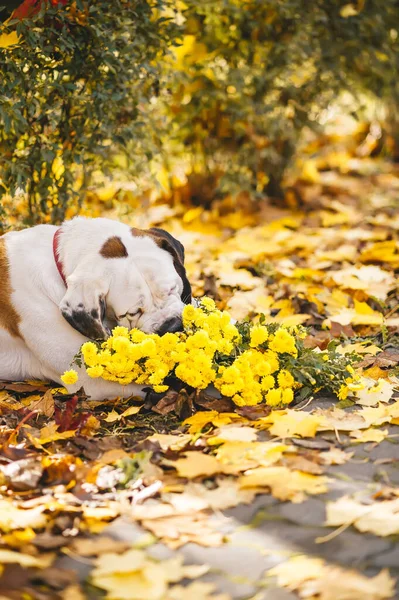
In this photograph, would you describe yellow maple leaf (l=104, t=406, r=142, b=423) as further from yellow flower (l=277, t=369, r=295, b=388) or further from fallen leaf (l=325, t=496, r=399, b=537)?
fallen leaf (l=325, t=496, r=399, b=537)

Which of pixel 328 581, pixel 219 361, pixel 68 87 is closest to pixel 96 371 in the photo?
pixel 219 361

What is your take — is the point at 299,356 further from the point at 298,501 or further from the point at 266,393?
→ the point at 298,501

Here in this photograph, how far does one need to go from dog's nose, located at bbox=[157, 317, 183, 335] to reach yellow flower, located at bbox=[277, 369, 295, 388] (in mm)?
508

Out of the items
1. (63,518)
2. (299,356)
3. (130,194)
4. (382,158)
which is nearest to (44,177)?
(130,194)

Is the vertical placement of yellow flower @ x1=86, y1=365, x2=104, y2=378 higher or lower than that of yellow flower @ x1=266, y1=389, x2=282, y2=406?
higher

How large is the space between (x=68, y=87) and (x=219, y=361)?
2.12 meters

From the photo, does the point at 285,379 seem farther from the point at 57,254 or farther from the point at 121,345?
the point at 57,254

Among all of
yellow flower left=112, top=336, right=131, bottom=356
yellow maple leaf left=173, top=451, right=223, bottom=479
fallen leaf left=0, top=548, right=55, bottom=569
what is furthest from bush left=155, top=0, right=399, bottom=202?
fallen leaf left=0, top=548, right=55, bottom=569

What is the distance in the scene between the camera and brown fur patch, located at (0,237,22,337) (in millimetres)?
3602

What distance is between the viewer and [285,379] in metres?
3.23

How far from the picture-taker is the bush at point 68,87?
4.24 m

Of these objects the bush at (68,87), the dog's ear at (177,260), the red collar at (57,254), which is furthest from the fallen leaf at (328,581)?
the bush at (68,87)

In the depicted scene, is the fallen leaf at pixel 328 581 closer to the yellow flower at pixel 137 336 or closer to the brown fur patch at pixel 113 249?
the yellow flower at pixel 137 336

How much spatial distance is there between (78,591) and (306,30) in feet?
17.8
